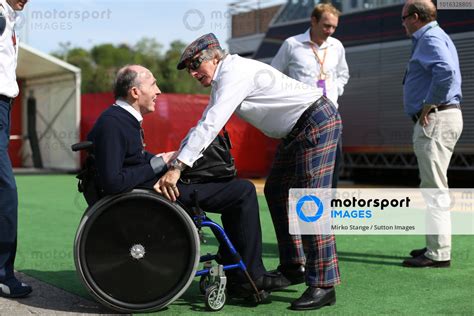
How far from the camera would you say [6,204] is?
4020 mm

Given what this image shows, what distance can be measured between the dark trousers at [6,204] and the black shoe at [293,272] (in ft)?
5.39

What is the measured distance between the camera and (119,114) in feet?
12.3

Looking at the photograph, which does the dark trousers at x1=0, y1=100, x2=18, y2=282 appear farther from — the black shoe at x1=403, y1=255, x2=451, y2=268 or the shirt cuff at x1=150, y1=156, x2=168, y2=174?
the black shoe at x1=403, y1=255, x2=451, y2=268

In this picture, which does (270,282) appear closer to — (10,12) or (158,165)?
(158,165)

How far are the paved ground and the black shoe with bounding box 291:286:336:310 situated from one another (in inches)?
41.3

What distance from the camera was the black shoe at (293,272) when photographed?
14.4ft

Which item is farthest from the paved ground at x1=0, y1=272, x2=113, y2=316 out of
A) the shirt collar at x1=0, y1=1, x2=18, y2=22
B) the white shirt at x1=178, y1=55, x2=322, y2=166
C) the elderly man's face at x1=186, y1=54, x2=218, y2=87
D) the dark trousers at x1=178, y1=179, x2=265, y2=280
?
the shirt collar at x1=0, y1=1, x2=18, y2=22

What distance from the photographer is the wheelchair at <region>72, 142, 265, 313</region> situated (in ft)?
11.9

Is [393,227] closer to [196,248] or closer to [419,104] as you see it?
[419,104]

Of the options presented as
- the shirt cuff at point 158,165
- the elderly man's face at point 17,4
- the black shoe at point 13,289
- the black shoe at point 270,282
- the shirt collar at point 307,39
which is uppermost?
the elderly man's face at point 17,4

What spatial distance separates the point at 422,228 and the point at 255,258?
377cm

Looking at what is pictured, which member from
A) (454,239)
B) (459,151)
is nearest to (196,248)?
(454,239)

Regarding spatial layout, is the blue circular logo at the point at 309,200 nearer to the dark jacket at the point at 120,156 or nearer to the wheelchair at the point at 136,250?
the wheelchair at the point at 136,250

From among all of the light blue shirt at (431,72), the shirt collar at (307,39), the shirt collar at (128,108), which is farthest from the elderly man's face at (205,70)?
the shirt collar at (307,39)
